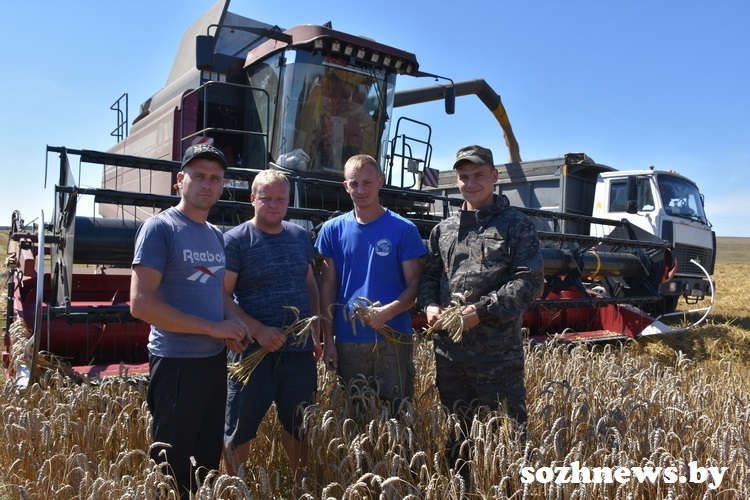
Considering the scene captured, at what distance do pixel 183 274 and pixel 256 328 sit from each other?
41cm

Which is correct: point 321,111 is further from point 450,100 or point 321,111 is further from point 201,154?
point 201,154

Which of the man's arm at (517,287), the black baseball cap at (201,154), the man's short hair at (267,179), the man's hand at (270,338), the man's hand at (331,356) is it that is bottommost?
the man's hand at (331,356)

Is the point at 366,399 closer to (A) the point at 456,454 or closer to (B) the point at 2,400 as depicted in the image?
(A) the point at 456,454

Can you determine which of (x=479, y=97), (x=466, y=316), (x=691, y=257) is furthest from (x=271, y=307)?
(x=479, y=97)

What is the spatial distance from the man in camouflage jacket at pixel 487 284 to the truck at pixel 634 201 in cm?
737

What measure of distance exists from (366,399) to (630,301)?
17.0ft

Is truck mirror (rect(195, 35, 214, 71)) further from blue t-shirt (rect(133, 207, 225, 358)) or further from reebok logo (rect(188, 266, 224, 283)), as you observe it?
reebok logo (rect(188, 266, 224, 283))

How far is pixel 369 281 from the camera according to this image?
2725 millimetres

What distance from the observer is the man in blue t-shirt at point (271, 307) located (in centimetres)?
258

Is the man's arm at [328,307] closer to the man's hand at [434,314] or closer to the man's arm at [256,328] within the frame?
the man's arm at [256,328]

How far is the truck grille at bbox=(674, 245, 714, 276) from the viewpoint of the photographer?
10.2 m

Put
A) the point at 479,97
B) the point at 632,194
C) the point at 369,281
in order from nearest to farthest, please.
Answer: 1. the point at 369,281
2. the point at 632,194
3. the point at 479,97

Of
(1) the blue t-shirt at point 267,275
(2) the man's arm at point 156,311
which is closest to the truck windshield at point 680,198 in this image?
(1) the blue t-shirt at point 267,275

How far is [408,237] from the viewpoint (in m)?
2.77
